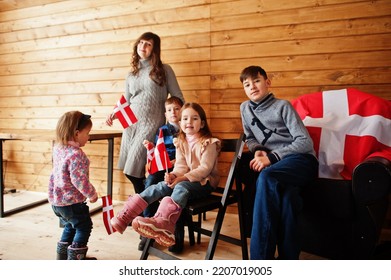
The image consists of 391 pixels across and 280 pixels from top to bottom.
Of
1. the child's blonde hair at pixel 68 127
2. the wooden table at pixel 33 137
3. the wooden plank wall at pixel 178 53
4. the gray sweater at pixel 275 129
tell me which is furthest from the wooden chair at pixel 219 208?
the wooden table at pixel 33 137

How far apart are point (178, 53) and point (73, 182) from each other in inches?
56.7

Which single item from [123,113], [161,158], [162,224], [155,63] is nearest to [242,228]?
[162,224]

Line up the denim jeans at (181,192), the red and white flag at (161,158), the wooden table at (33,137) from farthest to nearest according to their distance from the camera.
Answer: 1. the wooden table at (33,137)
2. the red and white flag at (161,158)
3. the denim jeans at (181,192)

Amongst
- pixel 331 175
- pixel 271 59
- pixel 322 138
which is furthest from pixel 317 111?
pixel 271 59

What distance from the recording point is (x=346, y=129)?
1.81 meters

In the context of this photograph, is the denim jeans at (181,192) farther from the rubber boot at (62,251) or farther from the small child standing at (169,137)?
the rubber boot at (62,251)

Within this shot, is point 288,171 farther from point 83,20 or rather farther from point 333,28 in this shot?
point 83,20

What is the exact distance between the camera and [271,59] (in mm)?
2326

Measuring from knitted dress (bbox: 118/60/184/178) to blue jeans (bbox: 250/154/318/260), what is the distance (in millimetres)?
943

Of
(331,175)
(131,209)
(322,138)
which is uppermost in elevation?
(322,138)

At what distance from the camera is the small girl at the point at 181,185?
1382 millimetres

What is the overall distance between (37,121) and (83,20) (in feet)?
3.55

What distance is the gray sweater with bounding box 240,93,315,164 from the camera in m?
1.56

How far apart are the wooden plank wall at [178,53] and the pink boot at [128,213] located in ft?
3.53
